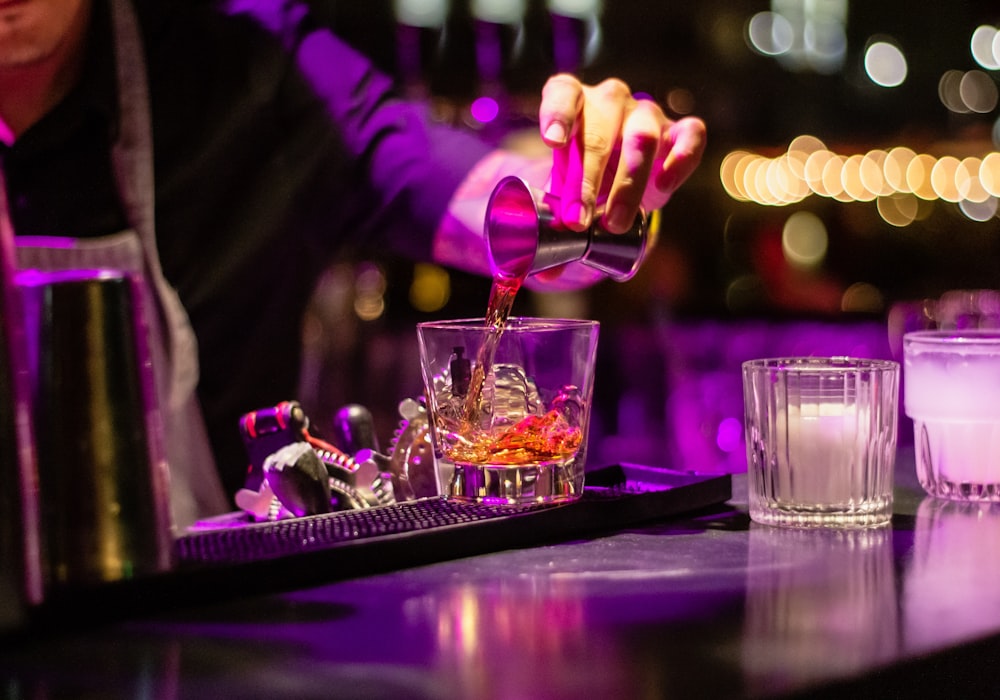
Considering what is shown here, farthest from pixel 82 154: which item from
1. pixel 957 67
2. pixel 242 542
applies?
pixel 957 67

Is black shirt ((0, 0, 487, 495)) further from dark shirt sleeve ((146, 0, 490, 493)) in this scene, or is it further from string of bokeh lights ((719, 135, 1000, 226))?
string of bokeh lights ((719, 135, 1000, 226))

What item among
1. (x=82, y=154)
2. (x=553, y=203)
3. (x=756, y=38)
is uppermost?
(x=756, y=38)

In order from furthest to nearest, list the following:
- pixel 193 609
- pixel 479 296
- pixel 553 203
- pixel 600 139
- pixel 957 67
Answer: pixel 957 67 < pixel 479 296 < pixel 600 139 < pixel 553 203 < pixel 193 609

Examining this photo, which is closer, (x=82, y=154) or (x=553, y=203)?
(x=553, y=203)

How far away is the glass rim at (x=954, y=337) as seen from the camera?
1164mm

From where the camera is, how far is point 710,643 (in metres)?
0.70

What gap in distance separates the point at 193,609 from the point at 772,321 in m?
4.15

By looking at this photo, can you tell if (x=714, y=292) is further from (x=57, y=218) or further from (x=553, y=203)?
(x=553, y=203)

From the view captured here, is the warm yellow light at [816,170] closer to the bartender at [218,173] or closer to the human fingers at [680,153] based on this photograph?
the bartender at [218,173]

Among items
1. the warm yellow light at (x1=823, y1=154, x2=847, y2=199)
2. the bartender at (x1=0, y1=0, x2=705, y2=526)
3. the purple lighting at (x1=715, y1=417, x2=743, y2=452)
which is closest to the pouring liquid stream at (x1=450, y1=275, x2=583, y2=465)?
the bartender at (x1=0, y1=0, x2=705, y2=526)

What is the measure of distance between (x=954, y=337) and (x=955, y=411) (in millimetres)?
100

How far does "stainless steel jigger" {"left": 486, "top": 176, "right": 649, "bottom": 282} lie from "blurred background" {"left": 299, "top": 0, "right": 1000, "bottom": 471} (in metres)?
1.48

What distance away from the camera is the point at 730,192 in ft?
17.9

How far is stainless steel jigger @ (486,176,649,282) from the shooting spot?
1.03 metres
